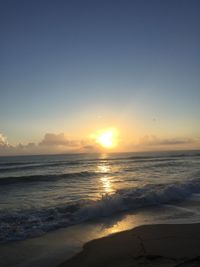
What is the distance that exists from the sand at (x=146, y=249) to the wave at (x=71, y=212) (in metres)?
2.09

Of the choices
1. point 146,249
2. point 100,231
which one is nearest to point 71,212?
point 100,231

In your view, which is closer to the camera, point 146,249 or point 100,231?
point 146,249

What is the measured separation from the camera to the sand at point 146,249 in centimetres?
546

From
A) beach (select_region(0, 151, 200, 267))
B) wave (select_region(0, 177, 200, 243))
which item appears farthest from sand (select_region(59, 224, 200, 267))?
wave (select_region(0, 177, 200, 243))

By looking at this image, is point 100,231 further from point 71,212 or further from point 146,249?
point 71,212

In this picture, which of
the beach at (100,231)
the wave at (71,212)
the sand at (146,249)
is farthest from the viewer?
the wave at (71,212)

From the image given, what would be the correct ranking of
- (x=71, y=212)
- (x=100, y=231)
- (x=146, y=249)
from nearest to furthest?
1. (x=146, y=249)
2. (x=100, y=231)
3. (x=71, y=212)

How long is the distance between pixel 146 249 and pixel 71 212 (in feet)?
14.2

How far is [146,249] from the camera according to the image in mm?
6238

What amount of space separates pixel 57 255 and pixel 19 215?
13.2 feet

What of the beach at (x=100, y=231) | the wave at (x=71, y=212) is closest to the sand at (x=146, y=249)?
the beach at (x=100, y=231)

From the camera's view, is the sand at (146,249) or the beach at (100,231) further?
the beach at (100,231)

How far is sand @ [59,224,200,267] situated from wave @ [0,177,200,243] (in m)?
2.09

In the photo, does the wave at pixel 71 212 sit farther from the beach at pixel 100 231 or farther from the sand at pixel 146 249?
the sand at pixel 146 249
